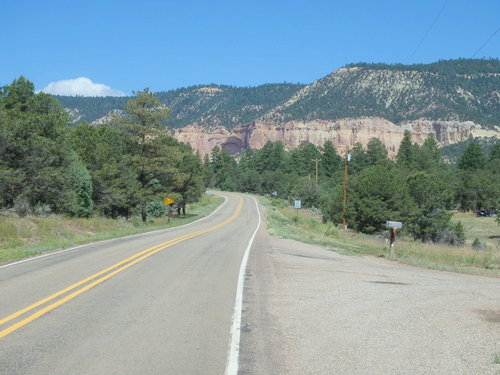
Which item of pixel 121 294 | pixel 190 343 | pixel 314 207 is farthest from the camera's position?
pixel 314 207

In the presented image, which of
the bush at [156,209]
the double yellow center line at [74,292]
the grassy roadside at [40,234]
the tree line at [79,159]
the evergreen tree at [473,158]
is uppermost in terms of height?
the evergreen tree at [473,158]

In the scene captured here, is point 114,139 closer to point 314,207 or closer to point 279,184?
point 314,207

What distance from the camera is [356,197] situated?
5478cm

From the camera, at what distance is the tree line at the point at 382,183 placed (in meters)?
53.8

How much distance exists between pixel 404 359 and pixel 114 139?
3934 cm

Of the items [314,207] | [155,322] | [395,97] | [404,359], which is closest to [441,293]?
[404,359]

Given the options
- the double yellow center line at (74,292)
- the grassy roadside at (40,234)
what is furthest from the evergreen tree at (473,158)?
the double yellow center line at (74,292)

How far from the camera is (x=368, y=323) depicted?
286 inches

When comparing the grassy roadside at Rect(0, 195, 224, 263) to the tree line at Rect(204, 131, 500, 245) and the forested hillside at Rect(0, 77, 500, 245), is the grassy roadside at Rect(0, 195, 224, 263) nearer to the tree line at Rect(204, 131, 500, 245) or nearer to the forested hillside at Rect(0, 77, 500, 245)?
the forested hillside at Rect(0, 77, 500, 245)

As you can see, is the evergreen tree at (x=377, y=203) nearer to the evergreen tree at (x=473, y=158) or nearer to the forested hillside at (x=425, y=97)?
the evergreen tree at (x=473, y=158)

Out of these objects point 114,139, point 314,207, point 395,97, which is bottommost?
point 314,207

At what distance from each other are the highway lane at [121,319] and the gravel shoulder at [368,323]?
22.2 inches

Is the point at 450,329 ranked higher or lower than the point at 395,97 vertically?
lower

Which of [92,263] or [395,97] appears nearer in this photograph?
[92,263]
